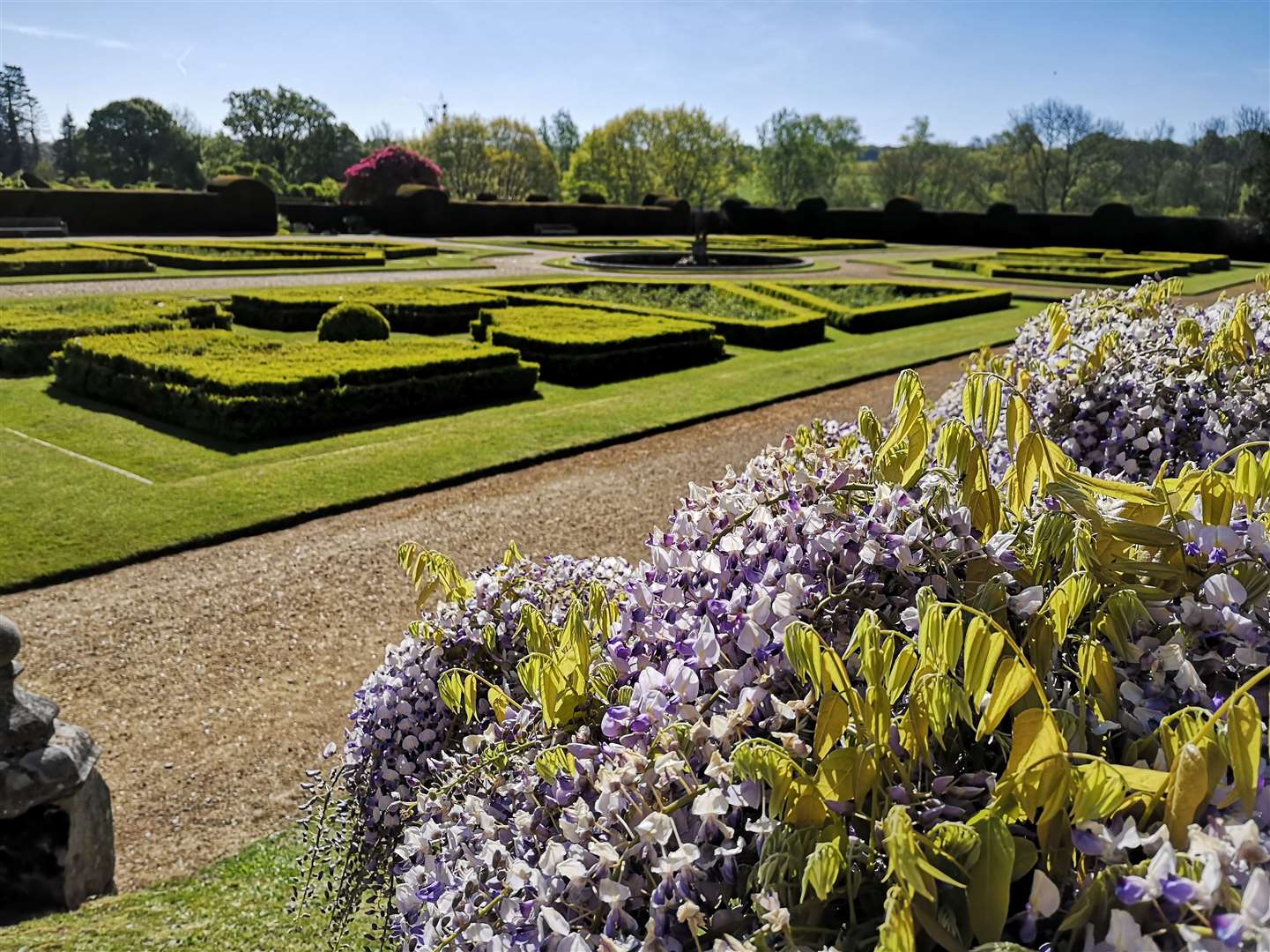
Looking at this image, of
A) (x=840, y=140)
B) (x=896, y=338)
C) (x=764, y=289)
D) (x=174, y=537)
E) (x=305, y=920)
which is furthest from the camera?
(x=840, y=140)

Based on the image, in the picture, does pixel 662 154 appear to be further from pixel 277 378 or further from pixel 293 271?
pixel 277 378

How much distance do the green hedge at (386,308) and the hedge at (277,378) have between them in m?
3.38

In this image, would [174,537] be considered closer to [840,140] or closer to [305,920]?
[305,920]

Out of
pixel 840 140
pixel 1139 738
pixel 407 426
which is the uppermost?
pixel 840 140

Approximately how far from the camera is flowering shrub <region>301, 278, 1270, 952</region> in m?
1.21

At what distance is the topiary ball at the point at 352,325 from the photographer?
597 inches

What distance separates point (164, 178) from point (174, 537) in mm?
82691

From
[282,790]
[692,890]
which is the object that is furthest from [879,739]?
[282,790]

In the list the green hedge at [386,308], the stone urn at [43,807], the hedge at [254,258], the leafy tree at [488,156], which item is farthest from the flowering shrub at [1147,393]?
the leafy tree at [488,156]

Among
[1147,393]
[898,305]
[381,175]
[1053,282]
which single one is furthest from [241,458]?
[381,175]

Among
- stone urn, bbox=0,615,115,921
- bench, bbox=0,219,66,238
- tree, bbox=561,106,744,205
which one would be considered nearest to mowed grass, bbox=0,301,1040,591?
stone urn, bbox=0,615,115,921

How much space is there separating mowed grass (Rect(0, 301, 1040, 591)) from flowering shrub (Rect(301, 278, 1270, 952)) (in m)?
6.61

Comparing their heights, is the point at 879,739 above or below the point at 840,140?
below

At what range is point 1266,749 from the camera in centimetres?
138
